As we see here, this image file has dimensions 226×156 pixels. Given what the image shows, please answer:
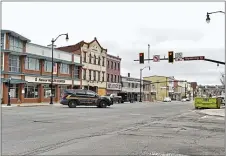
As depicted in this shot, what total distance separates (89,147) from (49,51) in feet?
147

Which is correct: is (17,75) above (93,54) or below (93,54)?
below

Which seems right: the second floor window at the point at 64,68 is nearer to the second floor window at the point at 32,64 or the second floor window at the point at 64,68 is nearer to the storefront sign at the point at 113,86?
the second floor window at the point at 32,64

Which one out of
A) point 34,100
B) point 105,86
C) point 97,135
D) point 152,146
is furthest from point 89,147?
point 105,86

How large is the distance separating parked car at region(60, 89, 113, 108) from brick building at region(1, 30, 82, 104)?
12349 mm

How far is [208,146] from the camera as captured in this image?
10.2 meters

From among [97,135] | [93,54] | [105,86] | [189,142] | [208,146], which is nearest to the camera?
[208,146]

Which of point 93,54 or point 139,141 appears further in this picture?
point 93,54

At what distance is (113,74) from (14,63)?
1380 inches

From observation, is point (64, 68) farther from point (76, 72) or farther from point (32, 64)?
point (32, 64)

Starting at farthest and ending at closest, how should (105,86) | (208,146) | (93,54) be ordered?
1. (105,86)
2. (93,54)
3. (208,146)

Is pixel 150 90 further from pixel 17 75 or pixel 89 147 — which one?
pixel 89 147

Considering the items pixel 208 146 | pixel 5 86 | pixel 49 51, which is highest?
pixel 49 51

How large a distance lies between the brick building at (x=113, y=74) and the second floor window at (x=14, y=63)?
98.9 ft

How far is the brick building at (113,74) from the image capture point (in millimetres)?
75062
